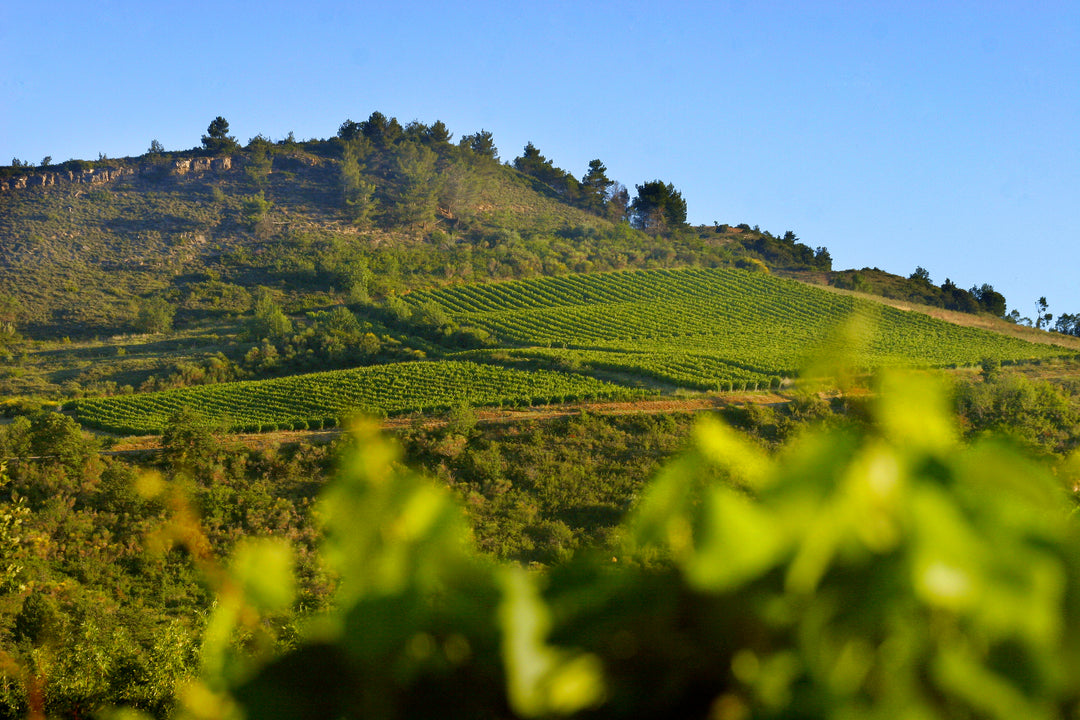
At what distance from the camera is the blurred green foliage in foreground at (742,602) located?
1.84 ft

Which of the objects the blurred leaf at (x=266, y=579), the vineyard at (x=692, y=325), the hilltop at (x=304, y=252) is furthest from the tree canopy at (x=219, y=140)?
the blurred leaf at (x=266, y=579)

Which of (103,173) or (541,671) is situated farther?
(103,173)

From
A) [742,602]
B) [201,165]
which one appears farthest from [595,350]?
[201,165]

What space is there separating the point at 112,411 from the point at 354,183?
4280cm

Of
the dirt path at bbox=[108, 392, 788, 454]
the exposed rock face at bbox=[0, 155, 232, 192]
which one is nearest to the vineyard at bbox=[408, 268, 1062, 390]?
the dirt path at bbox=[108, 392, 788, 454]

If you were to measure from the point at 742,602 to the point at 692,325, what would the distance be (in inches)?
1756

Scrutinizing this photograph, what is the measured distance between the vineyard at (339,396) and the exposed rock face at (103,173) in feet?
143

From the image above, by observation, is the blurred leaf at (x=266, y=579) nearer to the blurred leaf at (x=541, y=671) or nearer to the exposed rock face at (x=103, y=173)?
the blurred leaf at (x=541, y=671)

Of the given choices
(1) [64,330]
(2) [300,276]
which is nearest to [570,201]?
(2) [300,276]

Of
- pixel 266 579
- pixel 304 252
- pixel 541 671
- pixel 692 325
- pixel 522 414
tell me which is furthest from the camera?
pixel 304 252

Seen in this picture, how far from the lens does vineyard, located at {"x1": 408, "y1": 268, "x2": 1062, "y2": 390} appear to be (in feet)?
109

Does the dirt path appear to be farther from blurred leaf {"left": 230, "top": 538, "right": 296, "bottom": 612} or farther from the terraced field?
blurred leaf {"left": 230, "top": 538, "right": 296, "bottom": 612}

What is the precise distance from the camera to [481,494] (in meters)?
20.3

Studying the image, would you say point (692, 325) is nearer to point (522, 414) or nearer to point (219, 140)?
point (522, 414)
